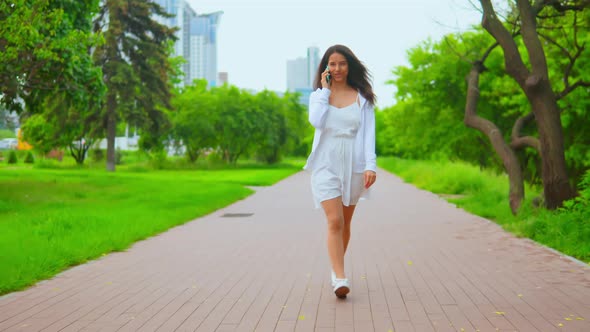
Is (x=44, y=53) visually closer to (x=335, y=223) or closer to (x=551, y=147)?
(x=551, y=147)

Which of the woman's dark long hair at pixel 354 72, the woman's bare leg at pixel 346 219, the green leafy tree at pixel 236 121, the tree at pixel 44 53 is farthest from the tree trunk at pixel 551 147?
the green leafy tree at pixel 236 121

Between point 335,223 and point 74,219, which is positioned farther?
point 74,219

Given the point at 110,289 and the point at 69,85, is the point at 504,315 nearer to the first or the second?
the point at 110,289

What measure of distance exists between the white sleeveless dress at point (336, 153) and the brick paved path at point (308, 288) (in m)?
0.98

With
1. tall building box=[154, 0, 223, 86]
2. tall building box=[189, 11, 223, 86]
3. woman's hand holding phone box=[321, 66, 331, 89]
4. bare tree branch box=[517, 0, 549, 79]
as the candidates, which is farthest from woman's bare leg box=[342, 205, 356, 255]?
tall building box=[189, 11, 223, 86]

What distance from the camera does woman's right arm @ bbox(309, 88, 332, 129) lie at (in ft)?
18.7

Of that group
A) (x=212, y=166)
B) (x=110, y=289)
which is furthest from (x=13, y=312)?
(x=212, y=166)

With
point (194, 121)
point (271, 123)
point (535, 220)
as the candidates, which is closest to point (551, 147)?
point (535, 220)

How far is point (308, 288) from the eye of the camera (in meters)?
6.40

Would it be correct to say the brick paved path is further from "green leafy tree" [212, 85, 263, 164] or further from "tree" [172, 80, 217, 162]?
"green leafy tree" [212, 85, 263, 164]

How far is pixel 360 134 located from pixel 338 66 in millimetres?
635

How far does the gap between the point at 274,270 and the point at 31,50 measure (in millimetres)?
11346

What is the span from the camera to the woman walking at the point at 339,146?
19.1 ft

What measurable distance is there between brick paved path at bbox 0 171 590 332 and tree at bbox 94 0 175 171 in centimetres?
2907
